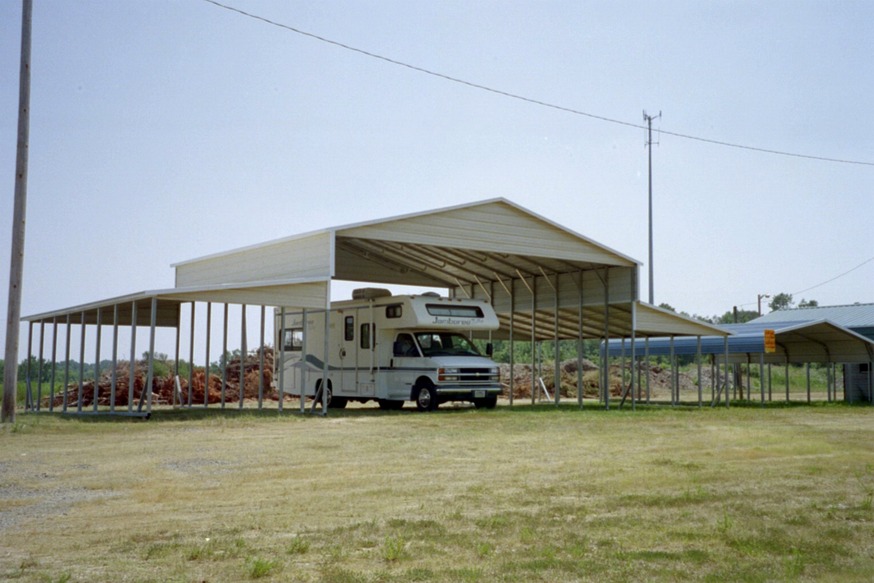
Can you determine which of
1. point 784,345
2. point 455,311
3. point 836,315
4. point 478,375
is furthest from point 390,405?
point 836,315

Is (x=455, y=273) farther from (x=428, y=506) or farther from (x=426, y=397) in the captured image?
(x=428, y=506)

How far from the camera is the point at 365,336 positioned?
2242 centimetres

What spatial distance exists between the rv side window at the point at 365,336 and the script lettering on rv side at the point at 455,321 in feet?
5.91

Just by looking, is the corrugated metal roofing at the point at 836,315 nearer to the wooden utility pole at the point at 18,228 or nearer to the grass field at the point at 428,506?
the grass field at the point at 428,506

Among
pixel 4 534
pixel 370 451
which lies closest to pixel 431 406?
pixel 370 451

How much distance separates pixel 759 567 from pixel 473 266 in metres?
23.1

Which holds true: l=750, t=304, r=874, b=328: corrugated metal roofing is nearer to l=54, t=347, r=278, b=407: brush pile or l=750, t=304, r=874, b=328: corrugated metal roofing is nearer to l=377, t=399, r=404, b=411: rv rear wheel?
l=377, t=399, r=404, b=411: rv rear wheel

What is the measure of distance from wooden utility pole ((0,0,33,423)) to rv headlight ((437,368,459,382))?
8.54 metres

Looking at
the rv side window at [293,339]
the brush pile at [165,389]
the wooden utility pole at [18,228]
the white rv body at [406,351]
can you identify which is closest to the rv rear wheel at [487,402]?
the white rv body at [406,351]

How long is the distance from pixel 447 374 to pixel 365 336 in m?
2.41

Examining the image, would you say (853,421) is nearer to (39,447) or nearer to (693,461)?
(693,461)

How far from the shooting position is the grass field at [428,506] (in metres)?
6.32

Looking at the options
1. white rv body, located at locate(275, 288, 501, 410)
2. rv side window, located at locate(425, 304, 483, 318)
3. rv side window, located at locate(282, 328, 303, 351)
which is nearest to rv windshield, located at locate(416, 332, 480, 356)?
white rv body, located at locate(275, 288, 501, 410)

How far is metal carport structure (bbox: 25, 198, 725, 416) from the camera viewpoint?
19941 millimetres
